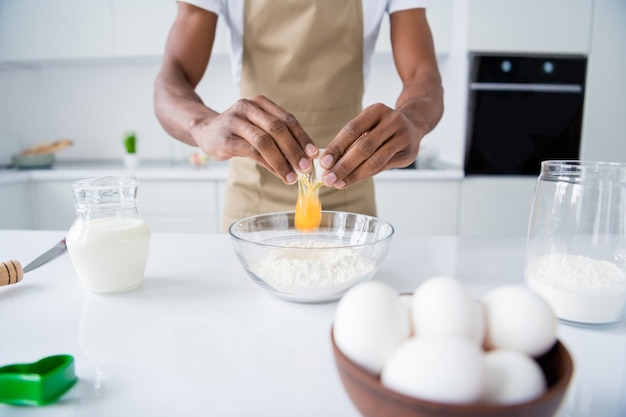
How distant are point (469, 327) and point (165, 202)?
6.34 ft

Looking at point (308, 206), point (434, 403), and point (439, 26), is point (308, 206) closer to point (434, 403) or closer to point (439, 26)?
point (434, 403)

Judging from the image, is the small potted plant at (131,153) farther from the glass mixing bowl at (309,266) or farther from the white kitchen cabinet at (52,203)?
the glass mixing bowl at (309,266)

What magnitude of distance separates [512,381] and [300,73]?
103 centimetres

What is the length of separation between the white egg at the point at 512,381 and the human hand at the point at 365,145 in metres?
0.42

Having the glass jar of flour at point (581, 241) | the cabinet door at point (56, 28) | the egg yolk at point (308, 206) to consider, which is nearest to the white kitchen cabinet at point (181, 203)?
the cabinet door at point (56, 28)

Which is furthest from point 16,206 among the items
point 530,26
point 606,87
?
point 606,87

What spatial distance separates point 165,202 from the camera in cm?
206

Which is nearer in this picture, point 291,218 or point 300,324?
point 300,324

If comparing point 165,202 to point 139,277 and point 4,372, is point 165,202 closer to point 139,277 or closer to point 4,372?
point 139,277

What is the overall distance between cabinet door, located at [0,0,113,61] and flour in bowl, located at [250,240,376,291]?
79.6 inches

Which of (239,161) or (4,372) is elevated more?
(239,161)

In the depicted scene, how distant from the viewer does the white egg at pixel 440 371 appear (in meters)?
0.25

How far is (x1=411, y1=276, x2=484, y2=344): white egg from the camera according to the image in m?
0.30

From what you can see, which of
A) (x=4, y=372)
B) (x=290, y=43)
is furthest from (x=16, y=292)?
(x=290, y=43)
